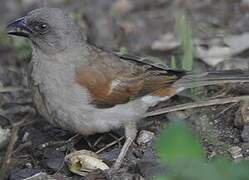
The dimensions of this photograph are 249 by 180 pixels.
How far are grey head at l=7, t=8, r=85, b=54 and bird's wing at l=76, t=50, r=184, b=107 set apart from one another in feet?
0.89

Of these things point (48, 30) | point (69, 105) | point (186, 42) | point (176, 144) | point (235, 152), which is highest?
point (176, 144)

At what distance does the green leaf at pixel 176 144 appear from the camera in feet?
→ 7.93

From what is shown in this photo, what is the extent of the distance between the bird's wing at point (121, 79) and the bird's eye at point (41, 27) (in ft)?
1.42

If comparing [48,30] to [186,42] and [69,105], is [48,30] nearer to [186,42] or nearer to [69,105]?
[69,105]

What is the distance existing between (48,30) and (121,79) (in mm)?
687

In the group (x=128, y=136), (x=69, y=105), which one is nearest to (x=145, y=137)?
(x=128, y=136)

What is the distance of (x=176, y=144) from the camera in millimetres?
2426

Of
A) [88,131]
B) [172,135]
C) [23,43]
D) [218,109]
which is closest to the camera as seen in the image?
[172,135]

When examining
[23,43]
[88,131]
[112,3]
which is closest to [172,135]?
[88,131]

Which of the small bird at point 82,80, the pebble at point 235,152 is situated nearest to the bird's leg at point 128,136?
the small bird at point 82,80

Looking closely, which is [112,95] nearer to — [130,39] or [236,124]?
[236,124]

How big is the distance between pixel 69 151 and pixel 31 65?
0.75m

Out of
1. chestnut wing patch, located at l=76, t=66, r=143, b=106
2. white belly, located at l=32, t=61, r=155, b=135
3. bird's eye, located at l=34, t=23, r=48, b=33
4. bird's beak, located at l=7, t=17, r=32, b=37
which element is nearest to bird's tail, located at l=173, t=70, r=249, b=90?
chestnut wing patch, located at l=76, t=66, r=143, b=106

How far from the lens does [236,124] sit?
15.8 ft
